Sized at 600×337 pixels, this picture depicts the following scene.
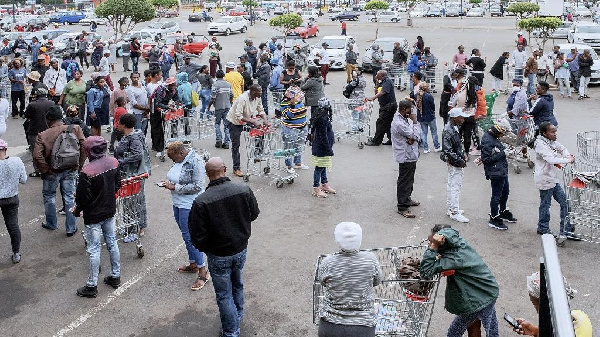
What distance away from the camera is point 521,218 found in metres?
9.94

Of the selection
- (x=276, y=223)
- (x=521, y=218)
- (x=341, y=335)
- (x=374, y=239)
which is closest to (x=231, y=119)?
(x=276, y=223)

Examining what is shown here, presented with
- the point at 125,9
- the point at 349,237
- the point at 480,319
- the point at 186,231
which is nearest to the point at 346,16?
the point at 125,9

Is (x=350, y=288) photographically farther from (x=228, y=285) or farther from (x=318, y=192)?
(x=318, y=192)

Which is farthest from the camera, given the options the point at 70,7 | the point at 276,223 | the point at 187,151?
the point at 70,7

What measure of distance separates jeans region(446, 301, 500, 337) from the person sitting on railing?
39 mm

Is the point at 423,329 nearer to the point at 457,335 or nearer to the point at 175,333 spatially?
the point at 457,335

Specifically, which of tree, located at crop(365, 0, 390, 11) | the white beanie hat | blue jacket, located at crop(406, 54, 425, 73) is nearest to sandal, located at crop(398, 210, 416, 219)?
the white beanie hat

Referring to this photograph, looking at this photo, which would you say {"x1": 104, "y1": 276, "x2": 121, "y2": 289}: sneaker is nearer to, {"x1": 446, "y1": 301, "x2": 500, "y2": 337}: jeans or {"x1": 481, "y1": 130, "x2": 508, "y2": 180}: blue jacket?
{"x1": 446, "y1": 301, "x2": 500, "y2": 337}: jeans

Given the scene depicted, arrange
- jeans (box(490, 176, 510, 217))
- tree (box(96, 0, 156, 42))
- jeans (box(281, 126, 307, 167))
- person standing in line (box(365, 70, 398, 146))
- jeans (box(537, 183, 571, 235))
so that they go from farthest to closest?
tree (box(96, 0, 156, 42)) < person standing in line (box(365, 70, 398, 146)) < jeans (box(281, 126, 307, 167)) < jeans (box(490, 176, 510, 217)) < jeans (box(537, 183, 571, 235))

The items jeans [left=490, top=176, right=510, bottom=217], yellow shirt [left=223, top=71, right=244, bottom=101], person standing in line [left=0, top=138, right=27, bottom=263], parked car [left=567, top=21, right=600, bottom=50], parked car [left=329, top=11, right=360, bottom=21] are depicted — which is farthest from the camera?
parked car [left=329, top=11, right=360, bottom=21]

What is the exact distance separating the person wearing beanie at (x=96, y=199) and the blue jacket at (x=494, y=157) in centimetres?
534

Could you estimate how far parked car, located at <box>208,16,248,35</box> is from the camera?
49156 mm

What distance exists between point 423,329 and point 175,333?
2710 millimetres

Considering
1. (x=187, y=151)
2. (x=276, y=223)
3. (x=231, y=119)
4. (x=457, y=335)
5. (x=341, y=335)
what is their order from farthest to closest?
(x=231, y=119) → (x=276, y=223) → (x=187, y=151) → (x=457, y=335) → (x=341, y=335)
